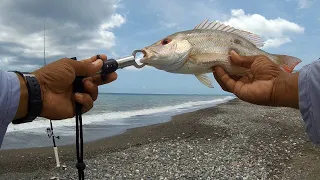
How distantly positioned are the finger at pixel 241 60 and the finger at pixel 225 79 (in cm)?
15

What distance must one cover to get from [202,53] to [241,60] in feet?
1.41

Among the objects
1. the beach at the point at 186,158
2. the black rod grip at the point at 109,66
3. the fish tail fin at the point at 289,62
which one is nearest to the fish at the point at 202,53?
the fish tail fin at the point at 289,62

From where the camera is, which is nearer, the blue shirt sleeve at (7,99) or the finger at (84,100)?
the blue shirt sleeve at (7,99)

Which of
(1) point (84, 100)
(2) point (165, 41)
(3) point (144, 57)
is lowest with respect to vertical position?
(1) point (84, 100)

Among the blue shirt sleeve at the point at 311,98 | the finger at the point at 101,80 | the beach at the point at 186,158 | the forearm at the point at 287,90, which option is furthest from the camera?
the beach at the point at 186,158

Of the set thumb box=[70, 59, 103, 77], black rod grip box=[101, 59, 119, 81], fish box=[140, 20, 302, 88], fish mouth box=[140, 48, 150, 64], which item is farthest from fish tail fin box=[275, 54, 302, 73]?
thumb box=[70, 59, 103, 77]

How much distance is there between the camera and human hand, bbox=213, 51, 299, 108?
268cm

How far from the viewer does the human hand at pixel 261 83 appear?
2.68m

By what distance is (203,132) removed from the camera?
55.8 ft

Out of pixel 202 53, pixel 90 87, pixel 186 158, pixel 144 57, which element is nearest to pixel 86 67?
pixel 90 87

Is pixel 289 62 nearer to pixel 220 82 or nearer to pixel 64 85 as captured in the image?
pixel 220 82

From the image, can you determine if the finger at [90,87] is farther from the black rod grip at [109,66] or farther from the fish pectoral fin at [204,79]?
the fish pectoral fin at [204,79]

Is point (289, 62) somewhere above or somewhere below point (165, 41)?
below

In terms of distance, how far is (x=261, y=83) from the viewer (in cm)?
295
